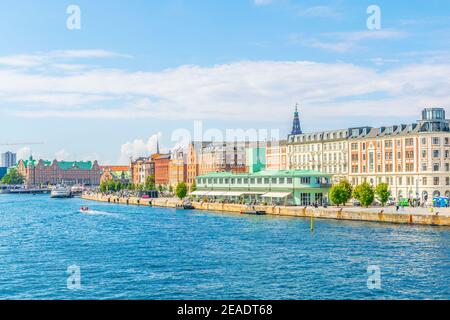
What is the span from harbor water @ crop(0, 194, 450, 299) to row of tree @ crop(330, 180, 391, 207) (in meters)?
16.0

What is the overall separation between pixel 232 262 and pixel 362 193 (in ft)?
152

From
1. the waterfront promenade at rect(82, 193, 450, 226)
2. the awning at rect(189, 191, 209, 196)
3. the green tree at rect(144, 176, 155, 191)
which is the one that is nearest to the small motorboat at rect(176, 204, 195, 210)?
the waterfront promenade at rect(82, 193, 450, 226)

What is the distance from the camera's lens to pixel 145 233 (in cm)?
6412

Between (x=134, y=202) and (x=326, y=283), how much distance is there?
117 meters

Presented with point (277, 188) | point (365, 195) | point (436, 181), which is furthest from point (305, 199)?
point (436, 181)

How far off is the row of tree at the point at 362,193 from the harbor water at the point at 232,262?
15962mm

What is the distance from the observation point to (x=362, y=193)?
8312 cm

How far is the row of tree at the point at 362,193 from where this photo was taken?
83.2 m

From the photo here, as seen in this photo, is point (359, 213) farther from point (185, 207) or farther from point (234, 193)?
point (185, 207)

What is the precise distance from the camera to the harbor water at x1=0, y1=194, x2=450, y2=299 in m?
31.5

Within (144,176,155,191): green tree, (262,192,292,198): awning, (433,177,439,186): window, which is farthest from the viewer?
(144,176,155,191): green tree

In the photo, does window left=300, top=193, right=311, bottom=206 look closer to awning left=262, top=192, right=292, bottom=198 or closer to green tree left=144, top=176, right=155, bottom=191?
awning left=262, top=192, right=292, bottom=198
